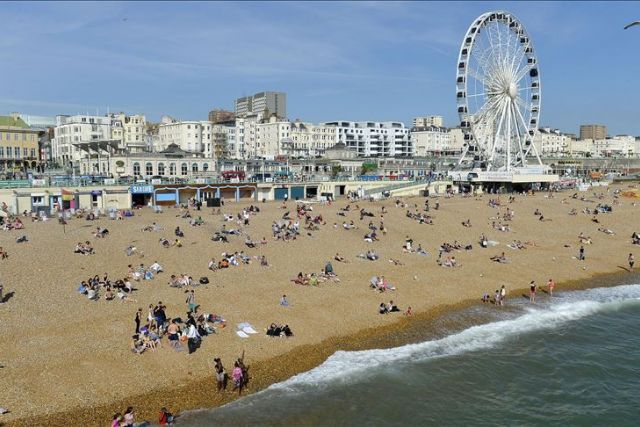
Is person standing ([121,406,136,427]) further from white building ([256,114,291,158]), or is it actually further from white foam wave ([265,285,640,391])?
white building ([256,114,291,158])

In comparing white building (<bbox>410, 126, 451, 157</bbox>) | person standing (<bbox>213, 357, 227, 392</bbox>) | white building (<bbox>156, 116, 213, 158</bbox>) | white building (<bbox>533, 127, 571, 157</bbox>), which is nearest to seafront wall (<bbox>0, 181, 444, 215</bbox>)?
person standing (<bbox>213, 357, 227, 392</bbox>)

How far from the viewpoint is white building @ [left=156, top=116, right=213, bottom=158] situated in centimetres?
9781

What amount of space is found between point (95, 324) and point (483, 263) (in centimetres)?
1791

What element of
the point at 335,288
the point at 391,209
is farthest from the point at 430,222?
the point at 335,288

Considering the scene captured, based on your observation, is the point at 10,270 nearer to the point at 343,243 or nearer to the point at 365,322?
the point at 365,322

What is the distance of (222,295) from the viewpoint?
19500 mm

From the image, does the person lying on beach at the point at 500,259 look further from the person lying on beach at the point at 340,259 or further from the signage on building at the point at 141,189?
the signage on building at the point at 141,189

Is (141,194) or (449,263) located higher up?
(141,194)

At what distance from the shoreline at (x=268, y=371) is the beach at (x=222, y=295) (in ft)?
0.13

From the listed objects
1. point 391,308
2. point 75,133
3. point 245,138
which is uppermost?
point 245,138

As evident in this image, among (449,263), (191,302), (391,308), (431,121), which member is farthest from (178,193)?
(431,121)

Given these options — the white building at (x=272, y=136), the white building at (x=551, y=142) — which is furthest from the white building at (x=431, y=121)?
the white building at (x=272, y=136)

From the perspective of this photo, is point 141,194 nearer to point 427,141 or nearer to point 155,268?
point 155,268

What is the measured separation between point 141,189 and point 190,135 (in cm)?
5962
